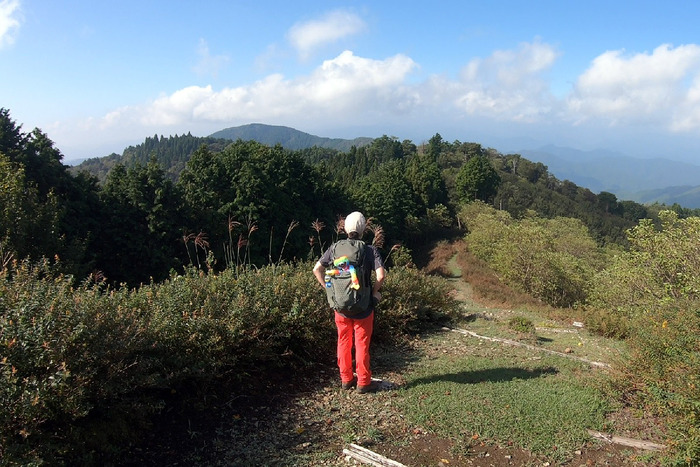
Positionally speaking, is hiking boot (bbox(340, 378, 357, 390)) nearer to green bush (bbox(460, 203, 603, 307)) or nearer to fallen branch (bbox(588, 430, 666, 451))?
fallen branch (bbox(588, 430, 666, 451))

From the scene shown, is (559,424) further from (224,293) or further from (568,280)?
(568,280)

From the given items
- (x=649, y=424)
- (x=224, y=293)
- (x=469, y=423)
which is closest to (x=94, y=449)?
(x=224, y=293)

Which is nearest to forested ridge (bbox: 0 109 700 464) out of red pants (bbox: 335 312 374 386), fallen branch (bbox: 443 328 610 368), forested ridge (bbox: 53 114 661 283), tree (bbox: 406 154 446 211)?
forested ridge (bbox: 53 114 661 283)

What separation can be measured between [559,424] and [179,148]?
641 feet

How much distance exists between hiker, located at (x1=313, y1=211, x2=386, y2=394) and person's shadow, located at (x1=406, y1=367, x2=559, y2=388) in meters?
0.86

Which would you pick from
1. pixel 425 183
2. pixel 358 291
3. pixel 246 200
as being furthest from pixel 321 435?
pixel 425 183

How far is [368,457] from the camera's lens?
381cm

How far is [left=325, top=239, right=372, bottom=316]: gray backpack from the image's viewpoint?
478 centimetres

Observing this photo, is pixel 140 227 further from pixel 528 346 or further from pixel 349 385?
pixel 528 346

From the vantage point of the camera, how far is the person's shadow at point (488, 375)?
5684 mm

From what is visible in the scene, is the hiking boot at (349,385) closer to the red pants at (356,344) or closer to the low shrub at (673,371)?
the red pants at (356,344)

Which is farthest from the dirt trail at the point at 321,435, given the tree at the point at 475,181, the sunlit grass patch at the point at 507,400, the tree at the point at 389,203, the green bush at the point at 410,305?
the tree at the point at 475,181

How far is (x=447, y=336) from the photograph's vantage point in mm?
8039

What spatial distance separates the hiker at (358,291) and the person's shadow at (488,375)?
2.83 ft
